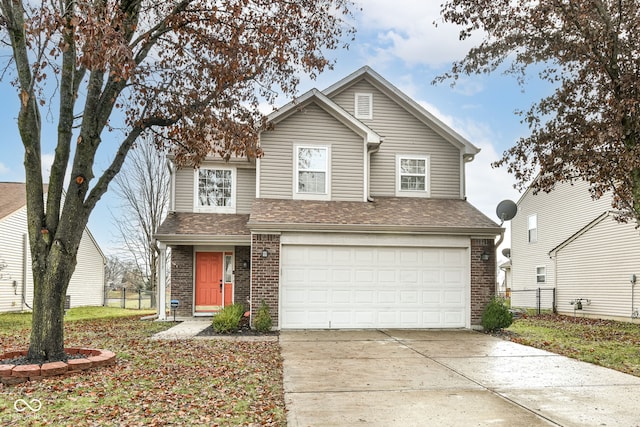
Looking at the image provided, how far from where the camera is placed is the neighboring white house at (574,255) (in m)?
18.7

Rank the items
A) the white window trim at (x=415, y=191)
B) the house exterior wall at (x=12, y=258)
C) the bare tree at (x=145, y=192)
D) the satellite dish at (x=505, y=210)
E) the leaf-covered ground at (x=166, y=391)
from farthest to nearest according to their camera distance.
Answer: the bare tree at (x=145, y=192), the house exterior wall at (x=12, y=258), the white window trim at (x=415, y=191), the satellite dish at (x=505, y=210), the leaf-covered ground at (x=166, y=391)

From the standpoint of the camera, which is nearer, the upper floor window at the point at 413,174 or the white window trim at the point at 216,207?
the upper floor window at the point at 413,174

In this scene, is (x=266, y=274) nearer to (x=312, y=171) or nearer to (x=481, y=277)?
(x=312, y=171)

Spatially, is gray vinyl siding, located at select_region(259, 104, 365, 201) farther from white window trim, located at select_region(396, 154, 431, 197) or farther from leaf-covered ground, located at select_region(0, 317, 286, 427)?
leaf-covered ground, located at select_region(0, 317, 286, 427)

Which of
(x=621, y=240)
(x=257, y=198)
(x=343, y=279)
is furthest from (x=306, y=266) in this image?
(x=621, y=240)

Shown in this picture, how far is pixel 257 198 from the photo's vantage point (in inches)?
589

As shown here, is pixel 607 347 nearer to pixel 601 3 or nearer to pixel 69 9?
pixel 601 3

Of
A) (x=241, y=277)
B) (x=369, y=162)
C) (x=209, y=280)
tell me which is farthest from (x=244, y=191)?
(x=369, y=162)

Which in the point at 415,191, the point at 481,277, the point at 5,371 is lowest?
the point at 5,371

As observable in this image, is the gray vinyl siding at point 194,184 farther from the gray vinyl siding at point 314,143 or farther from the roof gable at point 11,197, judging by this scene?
the roof gable at point 11,197

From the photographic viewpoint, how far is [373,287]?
→ 46.0ft

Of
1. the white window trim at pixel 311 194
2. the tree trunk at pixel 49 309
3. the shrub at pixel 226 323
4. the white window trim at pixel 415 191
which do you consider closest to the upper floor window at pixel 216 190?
the white window trim at pixel 311 194

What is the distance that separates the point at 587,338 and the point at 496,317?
235 centimetres

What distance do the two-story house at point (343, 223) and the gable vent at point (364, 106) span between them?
0.04m
